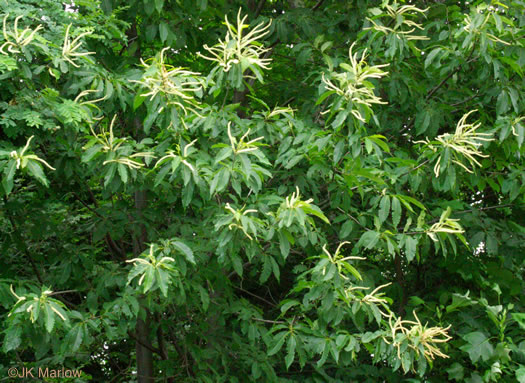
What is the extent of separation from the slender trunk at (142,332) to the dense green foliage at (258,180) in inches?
0.4

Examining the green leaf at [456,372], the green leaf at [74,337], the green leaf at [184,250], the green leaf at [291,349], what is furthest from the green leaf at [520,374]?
the green leaf at [74,337]

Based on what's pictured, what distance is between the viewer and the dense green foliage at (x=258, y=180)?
2754 millimetres

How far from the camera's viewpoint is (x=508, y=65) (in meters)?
3.67

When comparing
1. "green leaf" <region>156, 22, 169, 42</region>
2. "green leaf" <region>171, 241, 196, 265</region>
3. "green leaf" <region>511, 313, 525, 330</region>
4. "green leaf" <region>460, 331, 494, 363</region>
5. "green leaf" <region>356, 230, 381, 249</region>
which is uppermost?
"green leaf" <region>156, 22, 169, 42</region>

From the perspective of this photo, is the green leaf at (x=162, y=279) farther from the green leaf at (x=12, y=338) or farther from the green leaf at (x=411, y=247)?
the green leaf at (x=411, y=247)

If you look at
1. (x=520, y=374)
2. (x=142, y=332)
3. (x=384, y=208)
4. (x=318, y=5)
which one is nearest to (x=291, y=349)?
(x=384, y=208)

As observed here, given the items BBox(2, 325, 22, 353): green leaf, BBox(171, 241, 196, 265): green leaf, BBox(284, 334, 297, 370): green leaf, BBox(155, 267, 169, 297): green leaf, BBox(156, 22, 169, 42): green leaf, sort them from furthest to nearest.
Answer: BBox(156, 22, 169, 42): green leaf → BBox(284, 334, 297, 370): green leaf → BBox(171, 241, 196, 265): green leaf → BBox(2, 325, 22, 353): green leaf → BBox(155, 267, 169, 297): green leaf

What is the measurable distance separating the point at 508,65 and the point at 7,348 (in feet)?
9.50

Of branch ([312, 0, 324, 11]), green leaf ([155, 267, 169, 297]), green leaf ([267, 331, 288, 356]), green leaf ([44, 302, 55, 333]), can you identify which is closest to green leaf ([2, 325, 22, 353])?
green leaf ([44, 302, 55, 333])

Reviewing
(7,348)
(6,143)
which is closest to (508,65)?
(6,143)

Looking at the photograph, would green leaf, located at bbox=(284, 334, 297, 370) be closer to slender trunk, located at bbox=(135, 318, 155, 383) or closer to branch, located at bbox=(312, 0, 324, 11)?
slender trunk, located at bbox=(135, 318, 155, 383)

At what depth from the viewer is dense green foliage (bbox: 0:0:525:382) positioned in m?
2.75

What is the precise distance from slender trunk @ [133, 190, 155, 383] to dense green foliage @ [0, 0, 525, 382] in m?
0.01

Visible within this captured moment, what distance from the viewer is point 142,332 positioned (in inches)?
164
